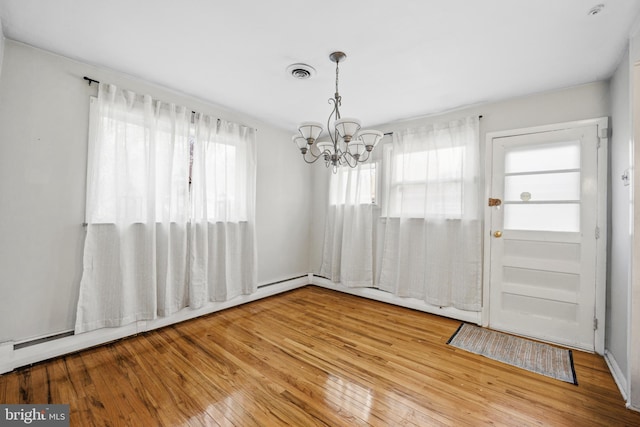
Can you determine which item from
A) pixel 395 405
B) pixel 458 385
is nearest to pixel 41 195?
pixel 395 405

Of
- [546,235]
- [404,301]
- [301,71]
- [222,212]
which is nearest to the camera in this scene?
[301,71]

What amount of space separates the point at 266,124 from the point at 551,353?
4162mm

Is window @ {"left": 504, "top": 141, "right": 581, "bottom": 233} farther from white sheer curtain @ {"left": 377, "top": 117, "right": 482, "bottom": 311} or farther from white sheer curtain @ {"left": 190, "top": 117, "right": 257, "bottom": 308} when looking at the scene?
white sheer curtain @ {"left": 190, "top": 117, "right": 257, "bottom": 308}

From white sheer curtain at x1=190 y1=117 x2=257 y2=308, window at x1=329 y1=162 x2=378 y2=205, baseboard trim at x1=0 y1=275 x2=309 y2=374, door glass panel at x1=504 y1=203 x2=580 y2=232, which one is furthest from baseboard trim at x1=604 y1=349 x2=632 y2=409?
baseboard trim at x1=0 y1=275 x2=309 y2=374

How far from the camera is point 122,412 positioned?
161 centimetres

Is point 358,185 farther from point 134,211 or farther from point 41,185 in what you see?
point 41,185

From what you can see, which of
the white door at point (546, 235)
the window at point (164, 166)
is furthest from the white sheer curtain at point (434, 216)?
the window at point (164, 166)

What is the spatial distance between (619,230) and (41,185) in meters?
4.66

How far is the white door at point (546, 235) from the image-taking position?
8.21 feet

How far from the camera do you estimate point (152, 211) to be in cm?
265

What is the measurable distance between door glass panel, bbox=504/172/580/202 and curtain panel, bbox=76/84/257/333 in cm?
314

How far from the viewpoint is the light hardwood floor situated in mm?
1622

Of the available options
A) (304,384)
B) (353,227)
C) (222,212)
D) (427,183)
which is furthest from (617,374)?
(222,212)

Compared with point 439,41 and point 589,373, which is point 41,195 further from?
point 589,373
